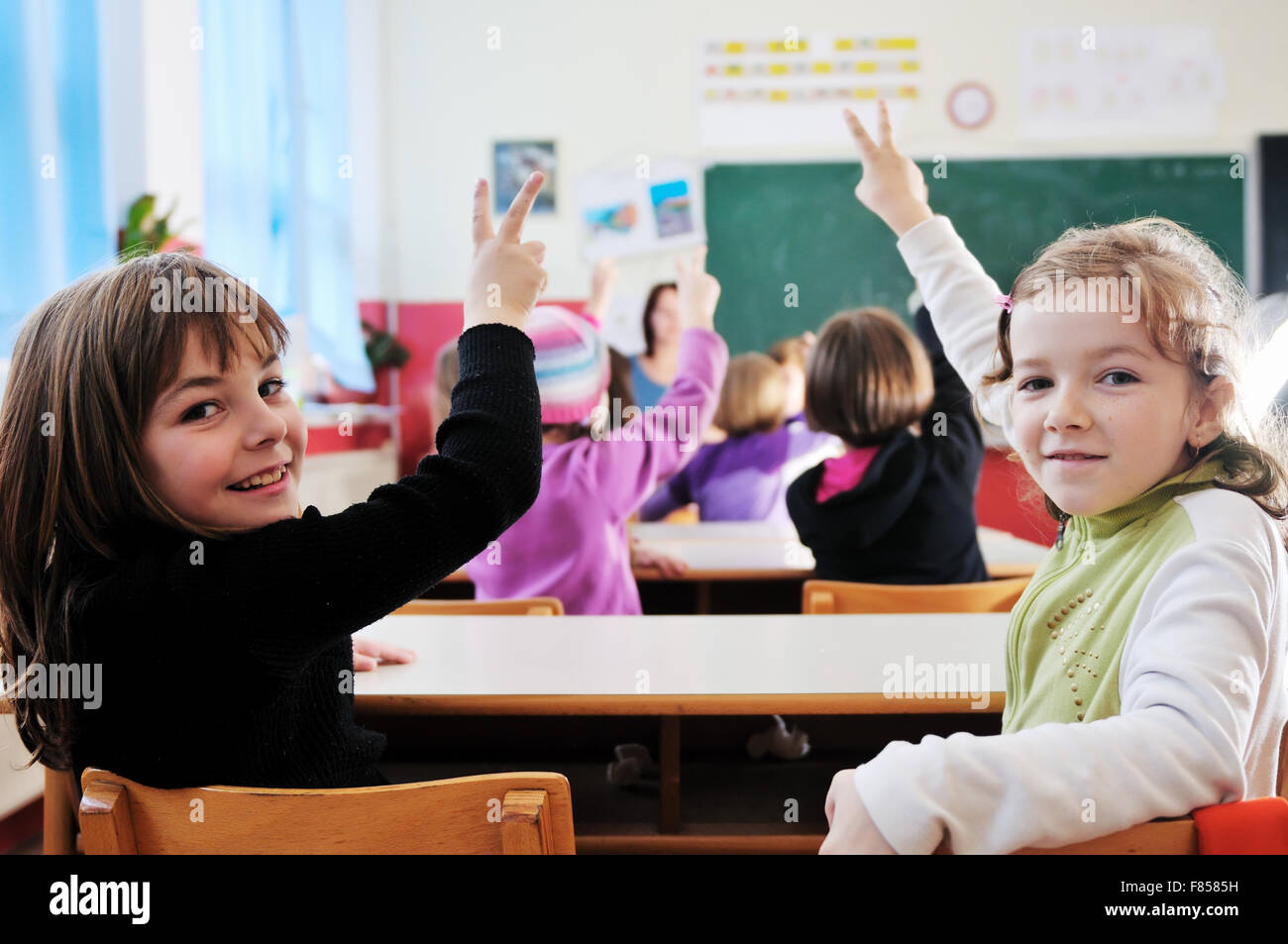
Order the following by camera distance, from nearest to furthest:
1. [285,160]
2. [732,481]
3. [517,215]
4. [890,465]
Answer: [517,215], [890,465], [732,481], [285,160]

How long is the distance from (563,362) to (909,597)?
0.75 meters

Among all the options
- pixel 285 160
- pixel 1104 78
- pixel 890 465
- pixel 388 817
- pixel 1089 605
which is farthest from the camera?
pixel 1104 78

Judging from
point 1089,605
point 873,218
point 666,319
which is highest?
point 873,218

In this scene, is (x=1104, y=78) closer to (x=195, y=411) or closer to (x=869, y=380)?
(x=869, y=380)

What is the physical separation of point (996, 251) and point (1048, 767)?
4818 millimetres

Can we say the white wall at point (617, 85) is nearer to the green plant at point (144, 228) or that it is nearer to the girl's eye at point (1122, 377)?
the green plant at point (144, 228)

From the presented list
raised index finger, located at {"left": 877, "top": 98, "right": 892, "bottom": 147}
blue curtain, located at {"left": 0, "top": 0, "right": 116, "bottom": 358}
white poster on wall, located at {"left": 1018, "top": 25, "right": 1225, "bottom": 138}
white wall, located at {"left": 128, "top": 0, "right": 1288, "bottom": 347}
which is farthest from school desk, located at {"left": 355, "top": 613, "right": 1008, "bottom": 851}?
white poster on wall, located at {"left": 1018, "top": 25, "right": 1225, "bottom": 138}

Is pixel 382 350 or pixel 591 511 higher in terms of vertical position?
pixel 382 350

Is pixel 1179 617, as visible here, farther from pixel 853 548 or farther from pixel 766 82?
pixel 766 82

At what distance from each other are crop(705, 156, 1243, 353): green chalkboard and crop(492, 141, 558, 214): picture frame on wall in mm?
820

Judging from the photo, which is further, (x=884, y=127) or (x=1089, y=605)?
(x=884, y=127)

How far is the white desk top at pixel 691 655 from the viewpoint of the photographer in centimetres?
119

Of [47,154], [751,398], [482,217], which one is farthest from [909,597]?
[47,154]

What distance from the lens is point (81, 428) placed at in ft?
2.96
